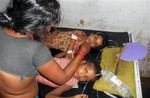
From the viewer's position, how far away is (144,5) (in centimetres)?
225

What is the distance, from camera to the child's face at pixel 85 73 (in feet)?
6.37

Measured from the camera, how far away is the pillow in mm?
1891

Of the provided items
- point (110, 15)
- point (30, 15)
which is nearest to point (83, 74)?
point (110, 15)

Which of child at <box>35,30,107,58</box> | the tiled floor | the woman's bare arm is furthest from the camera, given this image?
the tiled floor

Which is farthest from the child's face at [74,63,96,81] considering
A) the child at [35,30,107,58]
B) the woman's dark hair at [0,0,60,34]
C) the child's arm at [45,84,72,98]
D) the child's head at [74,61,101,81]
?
the woman's dark hair at [0,0,60,34]

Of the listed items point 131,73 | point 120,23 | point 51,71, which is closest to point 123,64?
point 131,73

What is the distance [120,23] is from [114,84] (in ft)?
2.92

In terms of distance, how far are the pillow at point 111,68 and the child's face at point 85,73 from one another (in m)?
0.08

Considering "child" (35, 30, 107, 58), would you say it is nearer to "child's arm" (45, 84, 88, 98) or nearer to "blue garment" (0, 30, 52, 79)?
"child's arm" (45, 84, 88, 98)

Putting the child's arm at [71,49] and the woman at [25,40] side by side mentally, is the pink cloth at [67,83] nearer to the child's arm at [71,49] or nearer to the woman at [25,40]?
the child's arm at [71,49]

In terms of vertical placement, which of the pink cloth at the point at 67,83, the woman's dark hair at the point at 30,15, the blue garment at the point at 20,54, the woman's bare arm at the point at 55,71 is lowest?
the pink cloth at the point at 67,83

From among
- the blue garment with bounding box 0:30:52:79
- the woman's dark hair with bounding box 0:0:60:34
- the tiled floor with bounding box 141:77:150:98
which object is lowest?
the tiled floor with bounding box 141:77:150:98

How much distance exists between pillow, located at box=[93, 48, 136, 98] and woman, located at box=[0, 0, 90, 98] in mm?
747

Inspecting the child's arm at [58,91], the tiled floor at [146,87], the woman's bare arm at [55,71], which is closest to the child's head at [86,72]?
the child's arm at [58,91]
